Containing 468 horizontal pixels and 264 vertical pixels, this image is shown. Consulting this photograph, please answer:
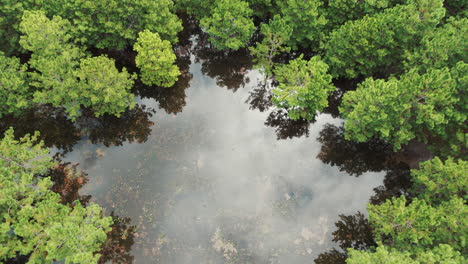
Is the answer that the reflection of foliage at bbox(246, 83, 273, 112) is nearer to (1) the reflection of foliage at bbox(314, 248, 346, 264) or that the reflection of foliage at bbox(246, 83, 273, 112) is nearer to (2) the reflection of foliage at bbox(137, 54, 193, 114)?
(2) the reflection of foliage at bbox(137, 54, 193, 114)

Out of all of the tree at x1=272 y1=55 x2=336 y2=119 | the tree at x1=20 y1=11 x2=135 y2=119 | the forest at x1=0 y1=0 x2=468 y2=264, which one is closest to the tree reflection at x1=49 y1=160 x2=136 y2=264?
the forest at x1=0 y1=0 x2=468 y2=264

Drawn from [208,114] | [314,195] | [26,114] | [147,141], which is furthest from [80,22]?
[314,195]

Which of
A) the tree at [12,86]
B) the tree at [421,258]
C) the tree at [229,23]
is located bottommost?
the tree at [421,258]

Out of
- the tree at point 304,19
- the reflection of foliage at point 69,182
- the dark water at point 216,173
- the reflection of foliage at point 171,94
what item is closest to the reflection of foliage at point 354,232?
the dark water at point 216,173

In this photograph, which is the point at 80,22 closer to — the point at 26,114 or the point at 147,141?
A: the point at 26,114

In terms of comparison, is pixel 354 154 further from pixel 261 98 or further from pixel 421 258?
pixel 421 258

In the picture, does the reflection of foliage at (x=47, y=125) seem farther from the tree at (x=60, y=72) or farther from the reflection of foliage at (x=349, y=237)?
the reflection of foliage at (x=349, y=237)
